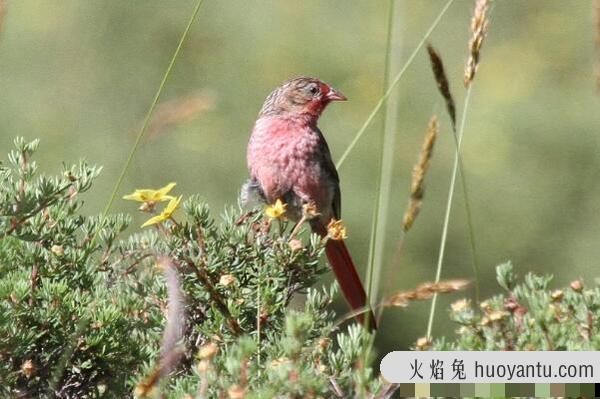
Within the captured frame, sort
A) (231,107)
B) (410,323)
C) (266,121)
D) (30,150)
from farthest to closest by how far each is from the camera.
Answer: (231,107) < (410,323) < (266,121) < (30,150)

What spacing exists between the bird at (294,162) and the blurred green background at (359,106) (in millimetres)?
1989

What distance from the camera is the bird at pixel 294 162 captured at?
5.33 m

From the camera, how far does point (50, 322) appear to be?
323cm

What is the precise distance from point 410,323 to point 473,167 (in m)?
1.20

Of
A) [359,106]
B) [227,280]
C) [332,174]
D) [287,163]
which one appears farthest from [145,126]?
[359,106]

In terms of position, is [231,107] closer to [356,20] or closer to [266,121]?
[356,20]

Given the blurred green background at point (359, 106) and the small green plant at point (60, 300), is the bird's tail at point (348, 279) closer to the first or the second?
the small green plant at point (60, 300)

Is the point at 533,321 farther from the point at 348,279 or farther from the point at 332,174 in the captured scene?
the point at 332,174

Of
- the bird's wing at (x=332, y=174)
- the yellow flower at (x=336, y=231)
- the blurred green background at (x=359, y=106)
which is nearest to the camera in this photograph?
the yellow flower at (x=336, y=231)

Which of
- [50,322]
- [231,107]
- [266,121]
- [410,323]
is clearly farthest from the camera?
[231,107]

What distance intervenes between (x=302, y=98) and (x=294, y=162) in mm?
547

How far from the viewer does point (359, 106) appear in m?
8.48

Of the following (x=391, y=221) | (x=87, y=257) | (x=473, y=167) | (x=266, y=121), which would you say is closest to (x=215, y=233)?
(x=87, y=257)

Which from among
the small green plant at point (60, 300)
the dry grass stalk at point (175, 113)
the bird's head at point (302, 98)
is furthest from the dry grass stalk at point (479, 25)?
the bird's head at point (302, 98)
